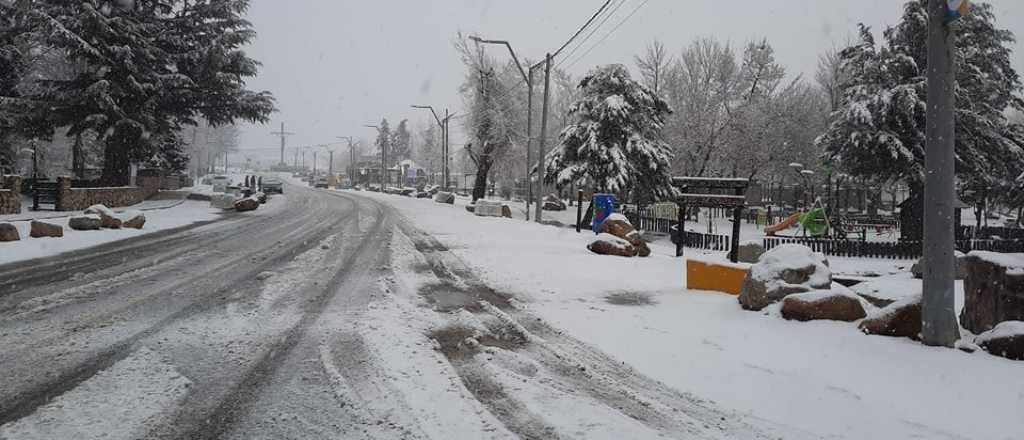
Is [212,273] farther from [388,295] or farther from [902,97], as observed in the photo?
[902,97]

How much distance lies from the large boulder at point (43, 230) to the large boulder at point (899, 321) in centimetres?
1562

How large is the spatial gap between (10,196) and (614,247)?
19358 mm

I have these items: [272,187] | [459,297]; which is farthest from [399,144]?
[459,297]

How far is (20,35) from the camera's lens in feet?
76.4

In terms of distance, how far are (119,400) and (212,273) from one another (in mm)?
5646

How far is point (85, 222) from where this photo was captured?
14.2m

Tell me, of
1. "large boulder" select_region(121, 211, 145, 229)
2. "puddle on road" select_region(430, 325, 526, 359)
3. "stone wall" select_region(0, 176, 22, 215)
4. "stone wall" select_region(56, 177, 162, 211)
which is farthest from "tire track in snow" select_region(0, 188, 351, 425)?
"stone wall" select_region(56, 177, 162, 211)

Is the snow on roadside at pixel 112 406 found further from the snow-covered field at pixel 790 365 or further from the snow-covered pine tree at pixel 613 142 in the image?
the snow-covered pine tree at pixel 613 142

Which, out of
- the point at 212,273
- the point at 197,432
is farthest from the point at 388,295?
the point at 197,432

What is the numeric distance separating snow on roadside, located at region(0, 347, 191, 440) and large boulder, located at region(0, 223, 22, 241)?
1025cm

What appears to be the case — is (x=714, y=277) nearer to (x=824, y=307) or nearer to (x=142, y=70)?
(x=824, y=307)

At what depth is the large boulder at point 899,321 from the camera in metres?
5.39

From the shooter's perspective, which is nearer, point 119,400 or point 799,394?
point 119,400

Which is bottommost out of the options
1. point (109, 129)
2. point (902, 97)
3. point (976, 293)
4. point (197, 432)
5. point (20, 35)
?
point (197, 432)
